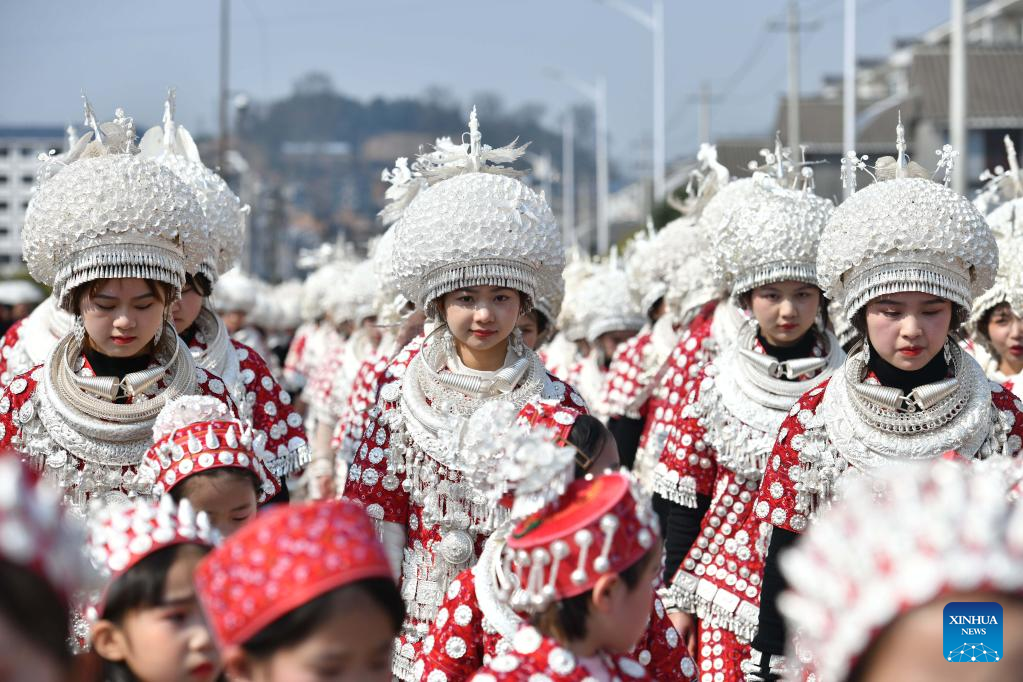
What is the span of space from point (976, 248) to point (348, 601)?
104 inches

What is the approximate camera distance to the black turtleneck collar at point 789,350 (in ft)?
20.0

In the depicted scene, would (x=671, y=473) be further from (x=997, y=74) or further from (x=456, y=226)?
(x=997, y=74)

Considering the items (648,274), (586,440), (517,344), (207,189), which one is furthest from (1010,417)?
(648,274)

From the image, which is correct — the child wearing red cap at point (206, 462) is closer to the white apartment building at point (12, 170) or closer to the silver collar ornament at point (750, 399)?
the silver collar ornament at point (750, 399)

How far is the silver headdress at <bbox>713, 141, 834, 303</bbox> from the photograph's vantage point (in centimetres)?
605

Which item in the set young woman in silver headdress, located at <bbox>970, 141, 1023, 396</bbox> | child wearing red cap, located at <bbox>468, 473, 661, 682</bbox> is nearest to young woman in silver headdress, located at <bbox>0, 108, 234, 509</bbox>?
child wearing red cap, located at <bbox>468, 473, 661, 682</bbox>

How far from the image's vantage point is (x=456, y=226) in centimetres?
515

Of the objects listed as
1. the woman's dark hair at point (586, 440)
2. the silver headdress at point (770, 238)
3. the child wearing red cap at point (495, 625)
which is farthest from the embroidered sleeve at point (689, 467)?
the woman's dark hair at point (586, 440)

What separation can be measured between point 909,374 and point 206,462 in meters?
2.11

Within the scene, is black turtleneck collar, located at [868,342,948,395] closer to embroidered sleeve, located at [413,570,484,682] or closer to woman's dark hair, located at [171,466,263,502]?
embroidered sleeve, located at [413,570,484,682]

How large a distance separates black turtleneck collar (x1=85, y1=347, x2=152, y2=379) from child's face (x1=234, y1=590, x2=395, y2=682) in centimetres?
233

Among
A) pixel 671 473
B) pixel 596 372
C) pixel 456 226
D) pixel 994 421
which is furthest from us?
pixel 596 372

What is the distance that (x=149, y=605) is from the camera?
335 centimetres

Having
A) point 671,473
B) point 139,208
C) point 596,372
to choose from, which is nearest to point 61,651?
point 139,208
